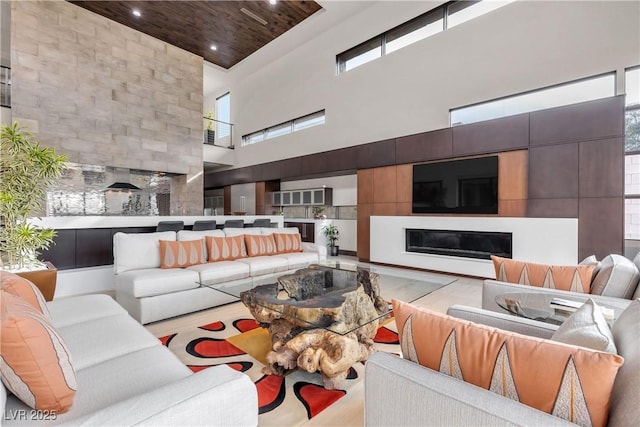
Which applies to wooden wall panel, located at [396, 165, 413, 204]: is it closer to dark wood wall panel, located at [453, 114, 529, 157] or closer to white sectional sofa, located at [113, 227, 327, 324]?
dark wood wall panel, located at [453, 114, 529, 157]

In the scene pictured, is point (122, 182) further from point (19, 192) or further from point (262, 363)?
point (262, 363)

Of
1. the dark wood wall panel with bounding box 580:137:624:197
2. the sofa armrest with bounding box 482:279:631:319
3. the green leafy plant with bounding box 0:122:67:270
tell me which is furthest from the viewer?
the dark wood wall panel with bounding box 580:137:624:197

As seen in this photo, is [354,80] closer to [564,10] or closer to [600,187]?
[564,10]

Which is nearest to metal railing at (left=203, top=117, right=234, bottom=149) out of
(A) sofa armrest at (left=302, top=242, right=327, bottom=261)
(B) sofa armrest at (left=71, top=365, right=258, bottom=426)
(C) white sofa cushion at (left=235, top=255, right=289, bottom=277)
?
(A) sofa armrest at (left=302, top=242, right=327, bottom=261)

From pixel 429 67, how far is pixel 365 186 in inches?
106

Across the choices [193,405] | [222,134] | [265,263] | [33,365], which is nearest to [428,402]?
[193,405]

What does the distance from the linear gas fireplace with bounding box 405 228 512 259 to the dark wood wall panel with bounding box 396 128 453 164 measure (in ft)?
4.69

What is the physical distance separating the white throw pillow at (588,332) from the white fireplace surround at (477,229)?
166 inches

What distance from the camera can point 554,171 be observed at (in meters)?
4.47

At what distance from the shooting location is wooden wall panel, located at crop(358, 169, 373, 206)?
6702 millimetres

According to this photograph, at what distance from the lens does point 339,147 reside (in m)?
7.43

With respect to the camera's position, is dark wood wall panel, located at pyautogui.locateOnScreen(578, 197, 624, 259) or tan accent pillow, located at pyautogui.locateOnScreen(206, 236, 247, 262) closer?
tan accent pillow, located at pyautogui.locateOnScreen(206, 236, 247, 262)

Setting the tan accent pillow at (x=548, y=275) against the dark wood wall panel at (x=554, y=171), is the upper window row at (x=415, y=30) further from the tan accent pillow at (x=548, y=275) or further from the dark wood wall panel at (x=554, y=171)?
the tan accent pillow at (x=548, y=275)

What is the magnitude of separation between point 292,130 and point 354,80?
2455 mm
